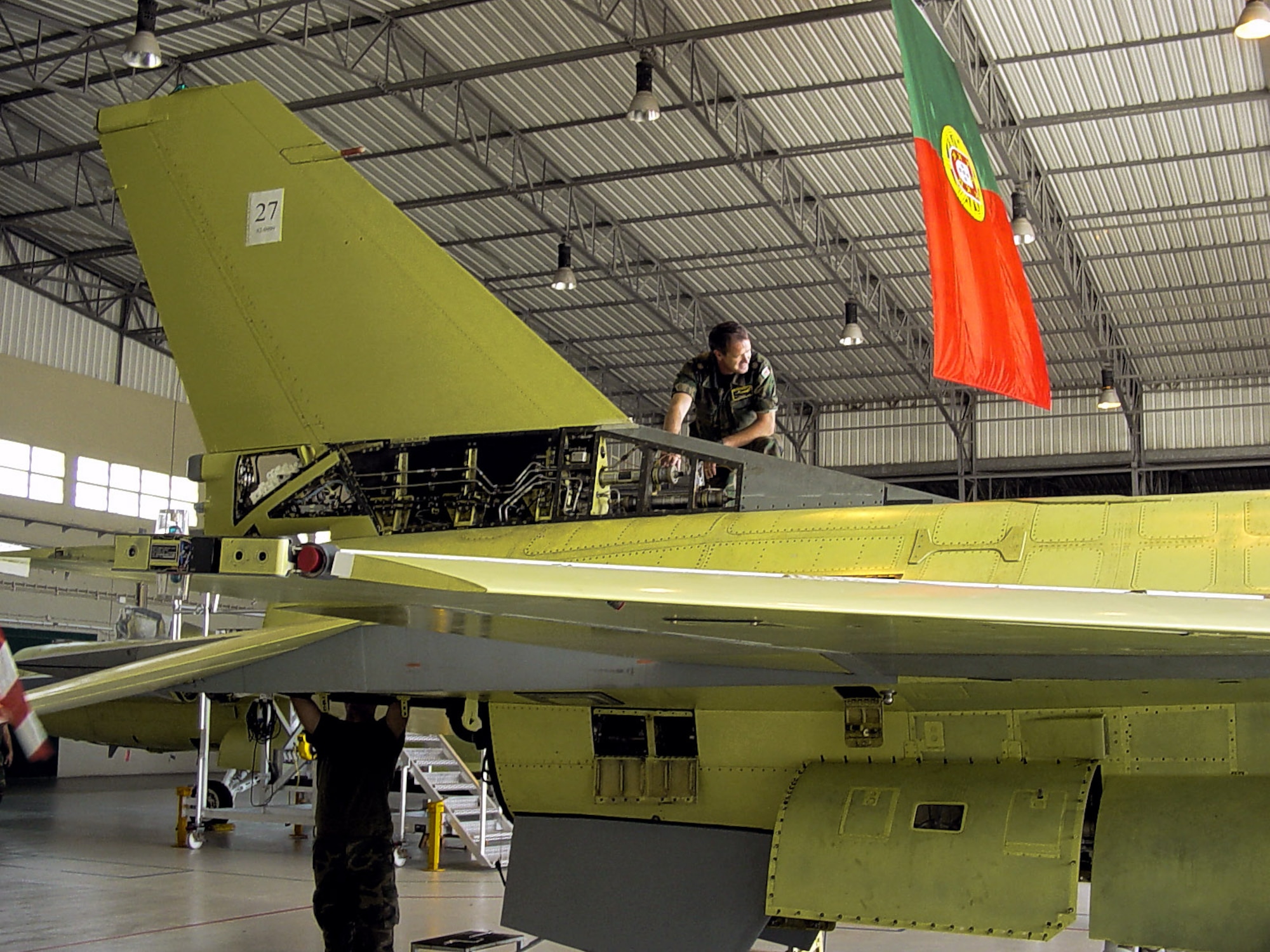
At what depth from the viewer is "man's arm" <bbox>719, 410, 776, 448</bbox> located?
6914 millimetres

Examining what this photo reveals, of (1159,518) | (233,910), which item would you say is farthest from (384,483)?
(233,910)

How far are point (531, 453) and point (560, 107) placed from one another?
14951 mm

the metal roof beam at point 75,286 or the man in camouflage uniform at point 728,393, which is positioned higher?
the metal roof beam at point 75,286

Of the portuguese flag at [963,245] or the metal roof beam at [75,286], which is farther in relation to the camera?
the metal roof beam at [75,286]

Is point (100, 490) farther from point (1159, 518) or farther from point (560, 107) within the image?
point (1159, 518)

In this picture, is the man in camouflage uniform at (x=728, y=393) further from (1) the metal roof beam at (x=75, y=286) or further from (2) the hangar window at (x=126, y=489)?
(1) the metal roof beam at (x=75, y=286)

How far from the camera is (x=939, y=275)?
31.7 feet

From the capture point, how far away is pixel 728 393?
24.2ft

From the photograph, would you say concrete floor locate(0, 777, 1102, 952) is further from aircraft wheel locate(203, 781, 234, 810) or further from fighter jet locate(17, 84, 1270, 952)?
fighter jet locate(17, 84, 1270, 952)

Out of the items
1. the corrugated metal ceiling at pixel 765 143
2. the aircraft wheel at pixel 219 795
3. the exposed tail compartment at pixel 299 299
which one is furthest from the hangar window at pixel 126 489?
the exposed tail compartment at pixel 299 299

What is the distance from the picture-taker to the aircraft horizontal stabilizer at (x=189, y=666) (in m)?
6.25

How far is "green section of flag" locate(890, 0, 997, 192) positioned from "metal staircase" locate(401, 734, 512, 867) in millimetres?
7448

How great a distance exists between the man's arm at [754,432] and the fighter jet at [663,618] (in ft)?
2.80

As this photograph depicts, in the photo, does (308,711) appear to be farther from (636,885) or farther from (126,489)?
(126,489)
